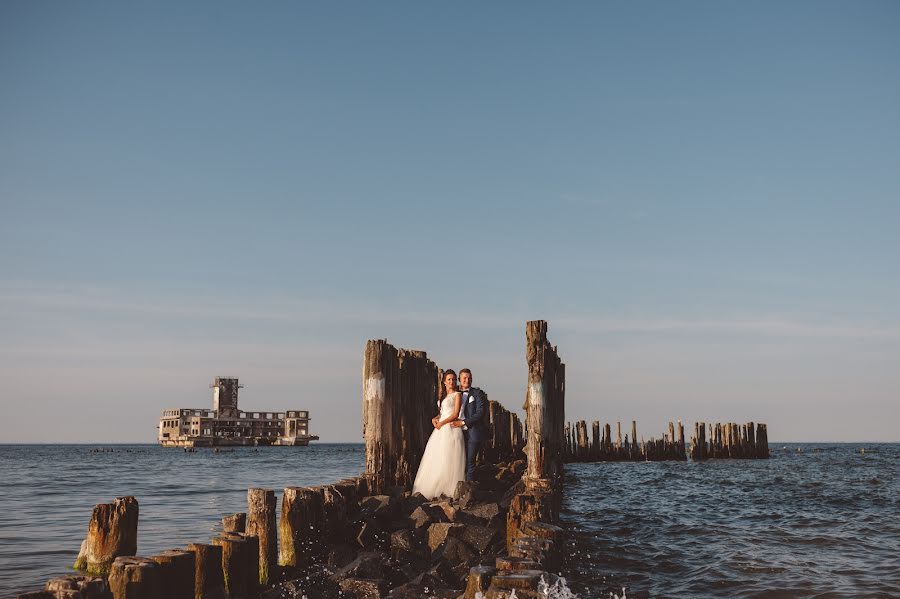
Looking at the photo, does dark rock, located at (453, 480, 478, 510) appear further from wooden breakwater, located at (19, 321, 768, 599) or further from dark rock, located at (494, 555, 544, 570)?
dark rock, located at (494, 555, 544, 570)

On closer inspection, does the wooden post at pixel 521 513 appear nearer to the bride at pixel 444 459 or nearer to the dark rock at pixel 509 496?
the dark rock at pixel 509 496

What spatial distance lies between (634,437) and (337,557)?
38.2 metres

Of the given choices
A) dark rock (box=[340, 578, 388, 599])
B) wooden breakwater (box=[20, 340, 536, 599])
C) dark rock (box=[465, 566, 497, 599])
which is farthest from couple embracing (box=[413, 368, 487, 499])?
dark rock (box=[465, 566, 497, 599])

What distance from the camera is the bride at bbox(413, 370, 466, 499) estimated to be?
1180cm

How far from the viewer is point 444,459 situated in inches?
468

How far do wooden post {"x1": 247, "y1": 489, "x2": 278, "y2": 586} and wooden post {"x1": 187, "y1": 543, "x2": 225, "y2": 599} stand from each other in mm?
1290

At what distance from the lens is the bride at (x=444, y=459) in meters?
Answer: 11.8

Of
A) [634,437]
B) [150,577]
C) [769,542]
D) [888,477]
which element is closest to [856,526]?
[769,542]

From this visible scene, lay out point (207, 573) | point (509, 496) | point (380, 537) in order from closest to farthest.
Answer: point (207, 573)
point (380, 537)
point (509, 496)

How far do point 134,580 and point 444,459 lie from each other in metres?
6.77

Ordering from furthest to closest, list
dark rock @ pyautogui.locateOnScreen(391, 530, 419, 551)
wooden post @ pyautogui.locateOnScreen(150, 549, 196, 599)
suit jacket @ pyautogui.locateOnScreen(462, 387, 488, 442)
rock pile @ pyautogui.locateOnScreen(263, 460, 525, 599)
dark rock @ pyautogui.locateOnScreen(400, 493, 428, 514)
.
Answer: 1. suit jacket @ pyautogui.locateOnScreen(462, 387, 488, 442)
2. dark rock @ pyautogui.locateOnScreen(400, 493, 428, 514)
3. dark rock @ pyautogui.locateOnScreen(391, 530, 419, 551)
4. rock pile @ pyautogui.locateOnScreen(263, 460, 525, 599)
5. wooden post @ pyautogui.locateOnScreen(150, 549, 196, 599)

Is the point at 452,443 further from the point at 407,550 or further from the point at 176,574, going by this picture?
the point at 176,574

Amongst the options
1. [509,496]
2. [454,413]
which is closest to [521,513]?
[509,496]

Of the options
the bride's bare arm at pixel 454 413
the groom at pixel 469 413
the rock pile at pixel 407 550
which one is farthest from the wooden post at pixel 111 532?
the groom at pixel 469 413
